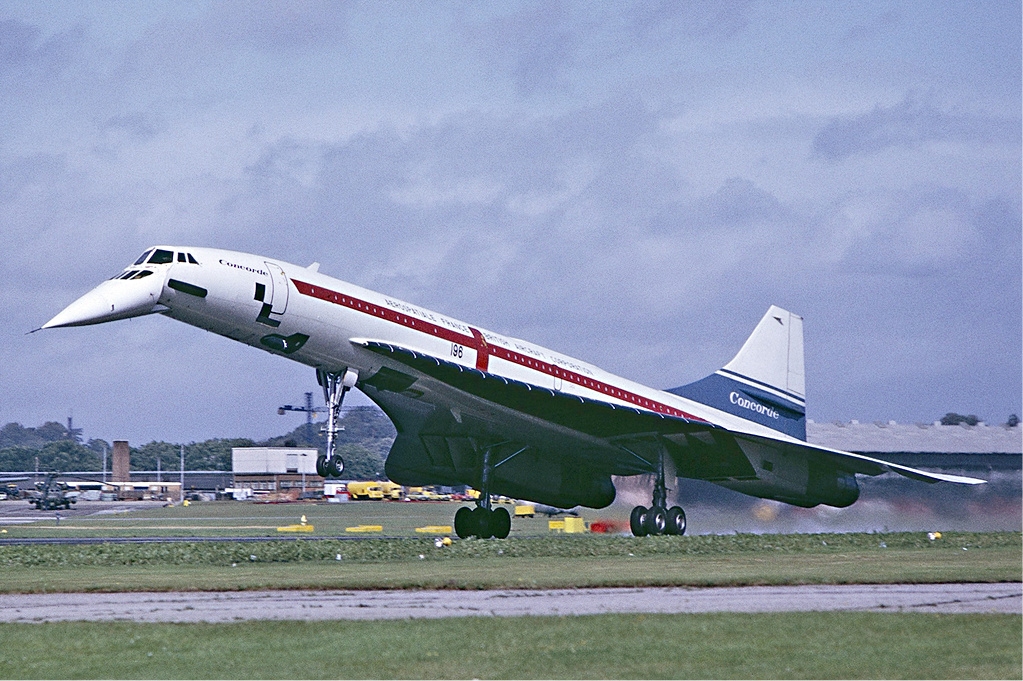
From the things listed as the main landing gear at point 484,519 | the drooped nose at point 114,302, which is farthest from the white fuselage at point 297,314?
the main landing gear at point 484,519

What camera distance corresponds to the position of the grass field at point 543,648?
38.8 feet

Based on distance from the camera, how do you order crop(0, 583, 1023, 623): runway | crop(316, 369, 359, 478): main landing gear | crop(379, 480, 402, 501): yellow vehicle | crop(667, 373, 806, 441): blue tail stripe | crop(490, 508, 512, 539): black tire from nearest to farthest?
crop(0, 583, 1023, 623): runway < crop(316, 369, 359, 478): main landing gear < crop(490, 508, 512, 539): black tire < crop(667, 373, 806, 441): blue tail stripe < crop(379, 480, 402, 501): yellow vehicle

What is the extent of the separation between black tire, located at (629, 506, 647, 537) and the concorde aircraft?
0.04 m

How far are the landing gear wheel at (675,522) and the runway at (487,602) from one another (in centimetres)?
1836

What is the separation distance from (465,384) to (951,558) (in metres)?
12.6

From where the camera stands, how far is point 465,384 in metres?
32.5

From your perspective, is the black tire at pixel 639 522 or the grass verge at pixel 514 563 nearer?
the grass verge at pixel 514 563

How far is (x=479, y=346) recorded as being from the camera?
109 ft

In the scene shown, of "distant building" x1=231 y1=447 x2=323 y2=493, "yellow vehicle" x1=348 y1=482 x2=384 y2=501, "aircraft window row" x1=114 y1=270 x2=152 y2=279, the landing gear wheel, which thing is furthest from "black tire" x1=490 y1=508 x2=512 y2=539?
"distant building" x1=231 y1=447 x2=323 y2=493

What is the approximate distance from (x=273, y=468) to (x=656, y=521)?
10292cm

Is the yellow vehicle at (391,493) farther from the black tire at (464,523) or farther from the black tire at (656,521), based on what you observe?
A: the black tire at (656,521)

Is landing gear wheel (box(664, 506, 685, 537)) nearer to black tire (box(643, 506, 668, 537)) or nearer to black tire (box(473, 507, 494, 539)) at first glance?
black tire (box(643, 506, 668, 537))

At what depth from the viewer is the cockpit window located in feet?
89.1

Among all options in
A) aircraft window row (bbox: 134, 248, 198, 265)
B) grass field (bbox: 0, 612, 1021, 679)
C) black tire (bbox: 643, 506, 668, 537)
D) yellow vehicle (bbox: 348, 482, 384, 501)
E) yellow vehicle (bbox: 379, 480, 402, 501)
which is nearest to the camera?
grass field (bbox: 0, 612, 1021, 679)
